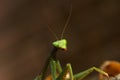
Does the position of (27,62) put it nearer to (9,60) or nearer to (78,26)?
(9,60)

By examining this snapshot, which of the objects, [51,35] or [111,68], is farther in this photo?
[51,35]

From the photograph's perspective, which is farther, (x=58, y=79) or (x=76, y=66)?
(x=76, y=66)

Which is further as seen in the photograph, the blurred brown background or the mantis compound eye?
the blurred brown background

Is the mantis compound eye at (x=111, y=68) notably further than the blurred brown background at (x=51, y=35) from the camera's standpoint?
No

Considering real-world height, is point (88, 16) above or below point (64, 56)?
above

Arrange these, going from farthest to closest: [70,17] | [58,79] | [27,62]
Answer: [27,62]
[70,17]
[58,79]

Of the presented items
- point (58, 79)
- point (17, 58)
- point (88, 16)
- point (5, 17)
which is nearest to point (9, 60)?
point (17, 58)

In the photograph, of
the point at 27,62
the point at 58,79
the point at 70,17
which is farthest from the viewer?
the point at 27,62

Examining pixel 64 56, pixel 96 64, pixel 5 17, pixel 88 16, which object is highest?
pixel 5 17
